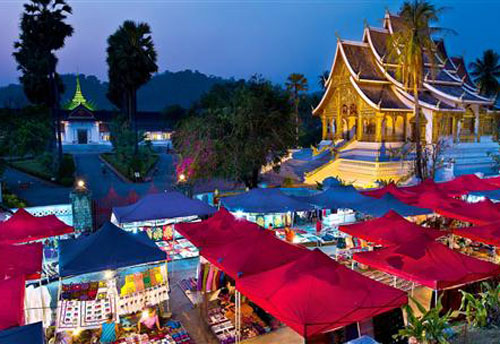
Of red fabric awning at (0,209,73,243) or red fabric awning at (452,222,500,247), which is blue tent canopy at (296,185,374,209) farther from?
red fabric awning at (0,209,73,243)

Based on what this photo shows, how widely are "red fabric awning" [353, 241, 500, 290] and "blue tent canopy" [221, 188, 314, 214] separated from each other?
4.80 meters

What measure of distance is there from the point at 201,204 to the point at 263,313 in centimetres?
539

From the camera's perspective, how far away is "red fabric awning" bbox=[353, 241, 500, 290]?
6434 millimetres

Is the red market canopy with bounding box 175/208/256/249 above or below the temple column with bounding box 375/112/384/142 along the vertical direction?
below

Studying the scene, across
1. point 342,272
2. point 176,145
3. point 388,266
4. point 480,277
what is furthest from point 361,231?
point 176,145

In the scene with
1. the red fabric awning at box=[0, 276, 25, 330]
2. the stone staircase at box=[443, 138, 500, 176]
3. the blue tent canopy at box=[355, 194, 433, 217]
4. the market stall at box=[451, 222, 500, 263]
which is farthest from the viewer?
the stone staircase at box=[443, 138, 500, 176]

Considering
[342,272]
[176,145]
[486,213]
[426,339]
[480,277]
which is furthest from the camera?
[176,145]

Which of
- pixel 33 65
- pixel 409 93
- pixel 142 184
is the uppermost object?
pixel 33 65

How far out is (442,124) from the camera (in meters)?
28.3

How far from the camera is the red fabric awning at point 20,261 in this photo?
7.05 metres

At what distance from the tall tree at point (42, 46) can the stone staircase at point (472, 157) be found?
29459mm

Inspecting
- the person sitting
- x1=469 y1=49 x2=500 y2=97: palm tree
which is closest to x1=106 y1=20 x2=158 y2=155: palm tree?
the person sitting

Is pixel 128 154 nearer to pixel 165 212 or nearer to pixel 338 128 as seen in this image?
pixel 338 128

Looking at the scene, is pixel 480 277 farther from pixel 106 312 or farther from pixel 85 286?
pixel 85 286
